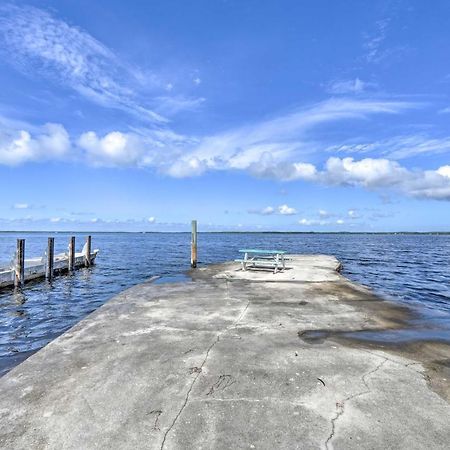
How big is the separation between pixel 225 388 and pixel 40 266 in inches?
768

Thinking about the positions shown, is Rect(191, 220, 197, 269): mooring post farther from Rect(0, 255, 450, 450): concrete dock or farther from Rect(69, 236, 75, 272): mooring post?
Rect(0, 255, 450, 450): concrete dock

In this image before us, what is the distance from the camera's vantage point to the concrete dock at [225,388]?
353 cm

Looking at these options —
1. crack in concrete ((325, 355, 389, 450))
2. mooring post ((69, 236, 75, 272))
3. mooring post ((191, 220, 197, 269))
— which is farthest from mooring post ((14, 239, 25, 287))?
crack in concrete ((325, 355, 389, 450))

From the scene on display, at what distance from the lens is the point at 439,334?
7250 mm

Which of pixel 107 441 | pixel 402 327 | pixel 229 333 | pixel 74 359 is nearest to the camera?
pixel 107 441

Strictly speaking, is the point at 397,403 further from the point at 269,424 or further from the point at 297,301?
the point at 297,301

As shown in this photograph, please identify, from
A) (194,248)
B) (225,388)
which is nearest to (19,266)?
(194,248)

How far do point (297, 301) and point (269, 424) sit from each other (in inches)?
256

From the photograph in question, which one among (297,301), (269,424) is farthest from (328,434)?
(297,301)

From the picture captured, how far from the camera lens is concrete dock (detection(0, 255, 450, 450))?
353cm

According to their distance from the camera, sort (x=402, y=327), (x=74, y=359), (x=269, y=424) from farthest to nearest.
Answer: (x=402, y=327), (x=74, y=359), (x=269, y=424)

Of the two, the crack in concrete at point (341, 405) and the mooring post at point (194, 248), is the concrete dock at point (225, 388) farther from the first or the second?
the mooring post at point (194, 248)

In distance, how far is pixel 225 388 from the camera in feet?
14.8

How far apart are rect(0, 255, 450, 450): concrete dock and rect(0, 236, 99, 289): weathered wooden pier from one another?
11388mm
